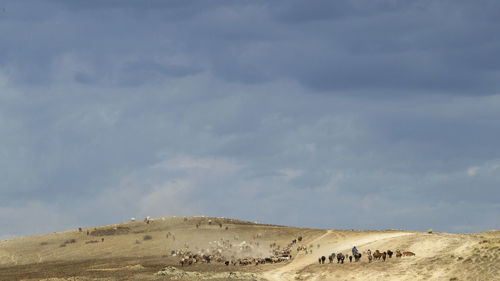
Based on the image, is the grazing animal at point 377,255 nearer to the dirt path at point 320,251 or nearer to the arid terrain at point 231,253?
the arid terrain at point 231,253

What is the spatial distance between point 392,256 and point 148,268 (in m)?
34.9

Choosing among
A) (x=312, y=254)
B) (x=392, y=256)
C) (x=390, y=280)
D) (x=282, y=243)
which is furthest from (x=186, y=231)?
(x=390, y=280)

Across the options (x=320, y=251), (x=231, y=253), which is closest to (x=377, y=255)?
(x=320, y=251)

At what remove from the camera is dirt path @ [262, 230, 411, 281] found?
2783 inches

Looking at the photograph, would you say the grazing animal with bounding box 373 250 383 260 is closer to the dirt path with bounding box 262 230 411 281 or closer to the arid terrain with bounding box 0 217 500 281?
the arid terrain with bounding box 0 217 500 281

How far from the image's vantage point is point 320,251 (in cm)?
9162

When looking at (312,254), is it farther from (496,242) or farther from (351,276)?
(496,242)

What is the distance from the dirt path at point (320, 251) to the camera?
7069 centimetres

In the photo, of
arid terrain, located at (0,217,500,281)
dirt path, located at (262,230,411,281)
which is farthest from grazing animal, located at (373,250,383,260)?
dirt path, located at (262,230,411,281)

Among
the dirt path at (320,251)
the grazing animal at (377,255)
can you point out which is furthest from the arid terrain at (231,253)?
the grazing animal at (377,255)

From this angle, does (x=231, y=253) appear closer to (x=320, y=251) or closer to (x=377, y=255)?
(x=320, y=251)

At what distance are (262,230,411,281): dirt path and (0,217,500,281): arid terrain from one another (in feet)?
0.48

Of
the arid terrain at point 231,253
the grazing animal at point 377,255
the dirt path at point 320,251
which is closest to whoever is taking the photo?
the arid terrain at point 231,253

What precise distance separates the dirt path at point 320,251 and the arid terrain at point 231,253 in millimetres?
145
